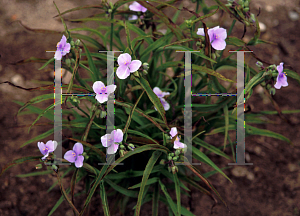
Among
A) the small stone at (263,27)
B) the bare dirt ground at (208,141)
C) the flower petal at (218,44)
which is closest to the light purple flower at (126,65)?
the flower petal at (218,44)

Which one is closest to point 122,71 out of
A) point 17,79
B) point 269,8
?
point 17,79

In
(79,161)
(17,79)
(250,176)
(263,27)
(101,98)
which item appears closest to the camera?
(101,98)

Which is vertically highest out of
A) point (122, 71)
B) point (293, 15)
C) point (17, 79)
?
point (293, 15)

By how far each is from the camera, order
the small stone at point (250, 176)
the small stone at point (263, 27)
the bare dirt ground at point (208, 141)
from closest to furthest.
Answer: the bare dirt ground at point (208, 141) < the small stone at point (250, 176) < the small stone at point (263, 27)

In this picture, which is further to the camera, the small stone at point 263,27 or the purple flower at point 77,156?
the small stone at point 263,27

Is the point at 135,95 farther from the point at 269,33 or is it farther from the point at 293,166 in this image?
the point at 269,33

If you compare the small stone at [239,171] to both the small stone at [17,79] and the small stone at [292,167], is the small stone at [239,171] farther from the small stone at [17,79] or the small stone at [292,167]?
the small stone at [17,79]

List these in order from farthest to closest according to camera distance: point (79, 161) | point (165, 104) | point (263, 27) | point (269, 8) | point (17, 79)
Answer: point (269, 8) → point (263, 27) → point (17, 79) → point (165, 104) → point (79, 161)

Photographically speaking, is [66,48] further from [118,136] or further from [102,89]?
[118,136]
